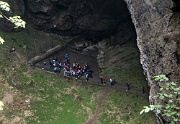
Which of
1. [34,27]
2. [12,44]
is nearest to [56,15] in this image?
[34,27]

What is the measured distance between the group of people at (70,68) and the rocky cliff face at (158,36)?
46.8 ft

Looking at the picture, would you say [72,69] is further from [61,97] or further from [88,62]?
[61,97]

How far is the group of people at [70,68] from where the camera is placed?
39.1 metres

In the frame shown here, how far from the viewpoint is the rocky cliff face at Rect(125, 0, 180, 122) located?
19.4m

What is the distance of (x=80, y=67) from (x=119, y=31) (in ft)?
34.1

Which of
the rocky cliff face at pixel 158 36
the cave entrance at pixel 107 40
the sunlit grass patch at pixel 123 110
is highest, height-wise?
the cave entrance at pixel 107 40

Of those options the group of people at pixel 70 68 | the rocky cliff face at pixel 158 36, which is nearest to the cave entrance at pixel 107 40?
the group of people at pixel 70 68

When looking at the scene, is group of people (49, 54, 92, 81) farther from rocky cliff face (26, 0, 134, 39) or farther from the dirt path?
rocky cliff face (26, 0, 134, 39)

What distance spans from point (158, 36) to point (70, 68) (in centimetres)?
1993

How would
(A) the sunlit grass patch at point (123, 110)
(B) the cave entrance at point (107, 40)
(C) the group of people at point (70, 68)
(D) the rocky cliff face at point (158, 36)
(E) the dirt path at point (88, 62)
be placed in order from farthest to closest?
(B) the cave entrance at point (107, 40), (C) the group of people at point (70, 68), (E) the dirt path at point (88, 62), (A) the sunlit grass patch at point (123, 110), (D) the rocky cliff face at point (158, 36)

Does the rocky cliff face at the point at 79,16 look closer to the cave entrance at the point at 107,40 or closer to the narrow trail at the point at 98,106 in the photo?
the cave entrance at the point at 107,40

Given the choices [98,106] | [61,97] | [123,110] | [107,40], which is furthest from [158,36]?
[107,40]

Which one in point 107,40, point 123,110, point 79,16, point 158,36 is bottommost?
point 123,110

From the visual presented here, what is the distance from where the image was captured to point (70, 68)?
40094mm
